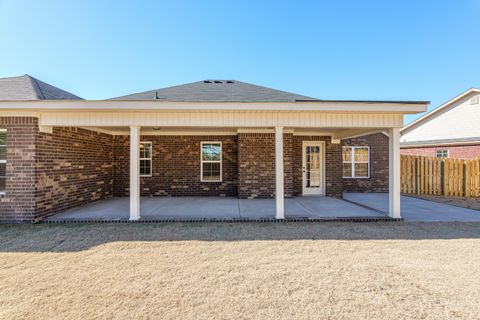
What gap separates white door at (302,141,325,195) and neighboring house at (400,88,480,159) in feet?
27.8

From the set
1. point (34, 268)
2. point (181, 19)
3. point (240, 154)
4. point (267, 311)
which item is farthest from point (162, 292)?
point (181, 19)

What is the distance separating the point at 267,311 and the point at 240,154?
717 centimetres

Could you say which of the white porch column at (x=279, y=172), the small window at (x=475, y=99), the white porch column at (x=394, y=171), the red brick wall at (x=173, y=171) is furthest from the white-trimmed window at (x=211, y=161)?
the small window at (x=475, y=99)

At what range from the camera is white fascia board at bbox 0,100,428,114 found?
5.77 m

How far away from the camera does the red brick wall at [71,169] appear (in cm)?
641

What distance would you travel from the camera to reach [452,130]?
1623 cm

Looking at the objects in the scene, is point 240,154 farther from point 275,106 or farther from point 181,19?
point 181,19

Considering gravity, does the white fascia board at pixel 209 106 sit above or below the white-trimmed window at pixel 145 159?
above

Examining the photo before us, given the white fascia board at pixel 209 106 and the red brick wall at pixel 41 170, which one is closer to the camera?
the white fascia board at pixel 209 106

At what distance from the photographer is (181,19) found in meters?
11.3

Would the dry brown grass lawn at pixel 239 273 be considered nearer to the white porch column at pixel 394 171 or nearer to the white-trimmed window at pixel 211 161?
the white porch column at pixel 394 171

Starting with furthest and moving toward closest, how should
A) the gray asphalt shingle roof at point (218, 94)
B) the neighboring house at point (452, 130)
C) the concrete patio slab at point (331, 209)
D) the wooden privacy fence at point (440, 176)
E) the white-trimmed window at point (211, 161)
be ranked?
the neighboring house at point (452, 130), the wooden privacy fence at point (440, 176), the white-trimmed window at point (211, 161), the gray asphalt shingle roof at point (218, 94), the concrete patio slab at point (331, 209)

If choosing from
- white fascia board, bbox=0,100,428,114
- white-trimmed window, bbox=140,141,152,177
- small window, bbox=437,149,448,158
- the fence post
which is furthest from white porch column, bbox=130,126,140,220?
small window, bbox=437,149,448,158

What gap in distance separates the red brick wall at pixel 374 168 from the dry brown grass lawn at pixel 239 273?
6215 millimetres
